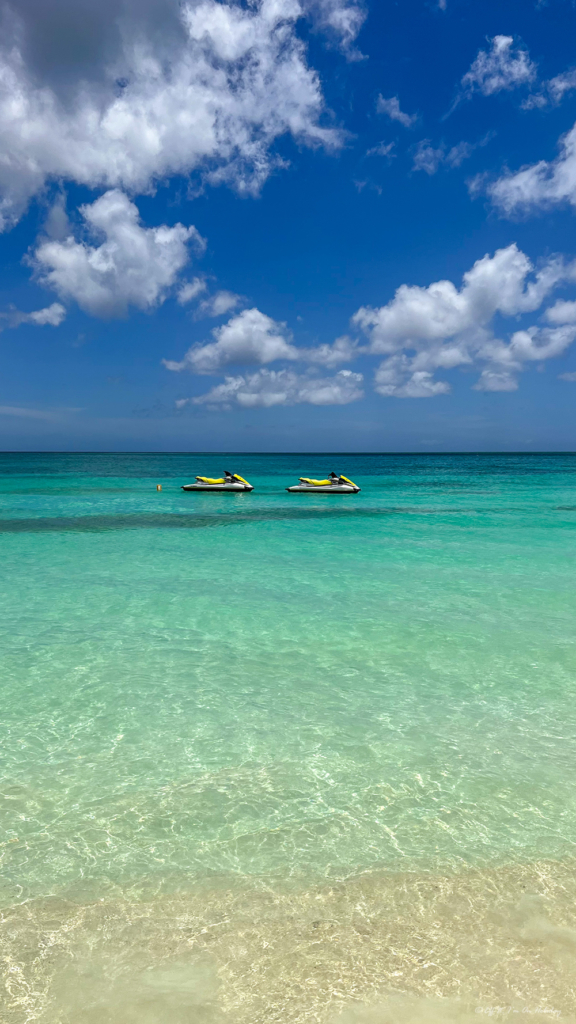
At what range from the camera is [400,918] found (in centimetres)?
378

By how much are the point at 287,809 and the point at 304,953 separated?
1.53m

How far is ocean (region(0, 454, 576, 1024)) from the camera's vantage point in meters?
3.33

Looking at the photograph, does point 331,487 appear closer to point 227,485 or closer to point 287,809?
point 227,485

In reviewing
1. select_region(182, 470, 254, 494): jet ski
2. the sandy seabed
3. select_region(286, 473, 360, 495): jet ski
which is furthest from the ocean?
select_region(182, 470, 254, 494): jet ski

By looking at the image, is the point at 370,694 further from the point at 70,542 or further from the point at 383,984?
the point at 70,542

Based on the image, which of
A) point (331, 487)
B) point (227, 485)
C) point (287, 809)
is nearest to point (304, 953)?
point (287, 809)

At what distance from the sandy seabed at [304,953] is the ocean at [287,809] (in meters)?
0.01

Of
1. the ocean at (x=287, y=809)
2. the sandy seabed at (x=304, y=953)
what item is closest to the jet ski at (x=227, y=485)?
the ocean at (x=287, y=809)

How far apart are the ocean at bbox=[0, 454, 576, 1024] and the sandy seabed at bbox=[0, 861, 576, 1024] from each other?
0.01m

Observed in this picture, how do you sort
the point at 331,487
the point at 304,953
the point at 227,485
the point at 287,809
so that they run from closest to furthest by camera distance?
the point at 304,953
the point at 287,809
the point at 331,487
the point at 227,485

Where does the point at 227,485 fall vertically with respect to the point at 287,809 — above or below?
above

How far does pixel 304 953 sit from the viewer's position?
350 cm

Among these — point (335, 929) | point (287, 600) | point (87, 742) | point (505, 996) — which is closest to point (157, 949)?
point (335, 929)

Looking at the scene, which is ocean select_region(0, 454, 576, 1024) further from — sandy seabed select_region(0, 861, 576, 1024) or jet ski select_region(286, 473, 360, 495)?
jet ski select_region(286, 473, 360, 495)
